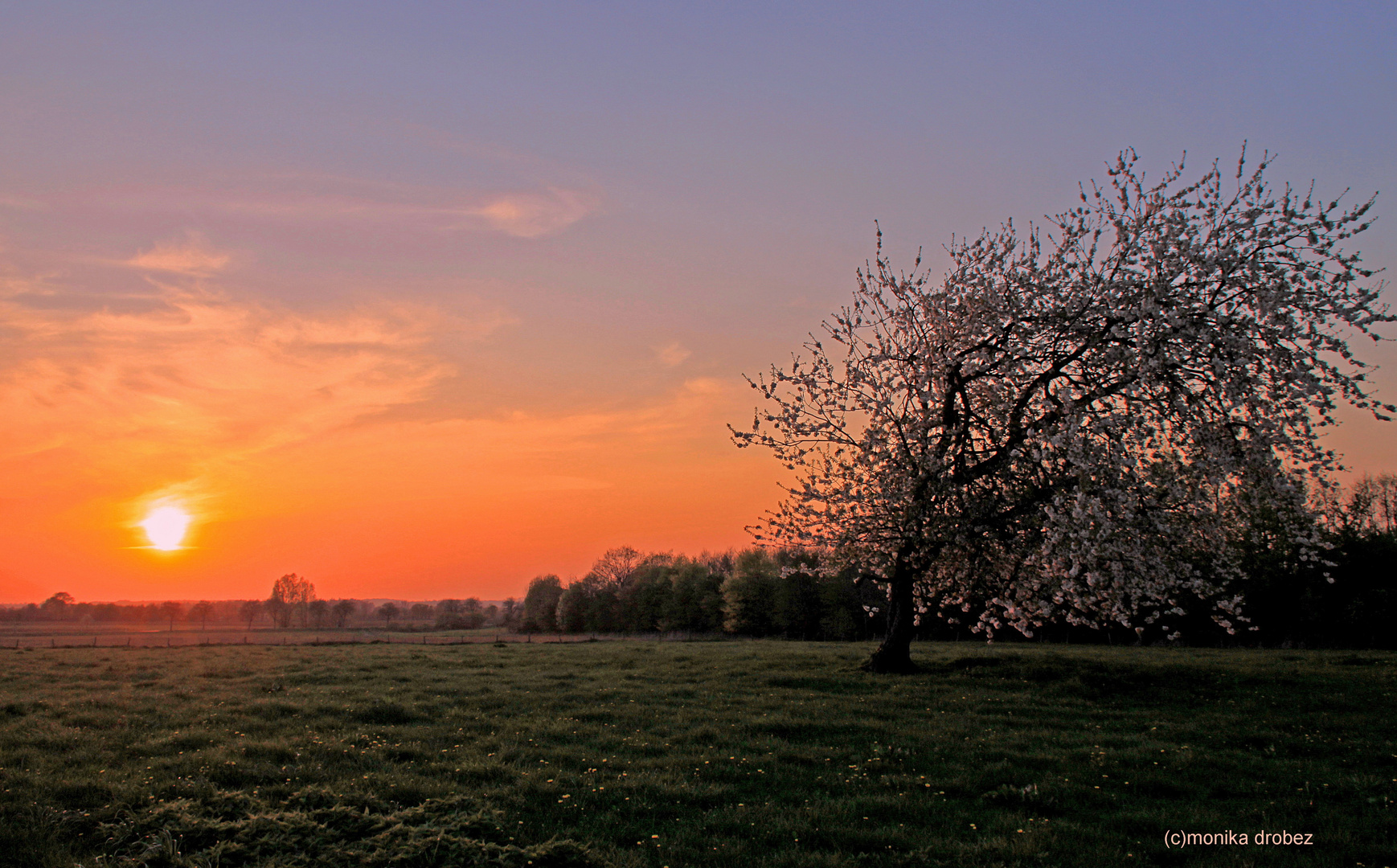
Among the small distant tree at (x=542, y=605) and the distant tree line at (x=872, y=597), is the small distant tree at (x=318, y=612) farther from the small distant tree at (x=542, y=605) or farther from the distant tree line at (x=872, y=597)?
the small distant tree at (x=542, y=605)

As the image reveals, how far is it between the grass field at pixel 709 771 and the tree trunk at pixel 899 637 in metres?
1.50

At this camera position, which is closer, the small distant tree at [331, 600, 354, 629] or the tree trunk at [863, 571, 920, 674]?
the tree trunk at [863, 571, 920, 674]

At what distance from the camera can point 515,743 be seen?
1581 cm

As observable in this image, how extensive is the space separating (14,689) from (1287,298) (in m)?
41.5

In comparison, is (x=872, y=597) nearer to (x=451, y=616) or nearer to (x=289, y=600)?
(x=451, y=616)

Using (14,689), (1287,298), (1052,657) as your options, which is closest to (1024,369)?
(1287,298)

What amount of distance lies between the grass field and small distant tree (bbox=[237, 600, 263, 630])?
180m

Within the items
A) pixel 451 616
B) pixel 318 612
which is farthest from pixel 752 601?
pixel 318 612

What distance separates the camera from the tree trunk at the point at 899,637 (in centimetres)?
2764

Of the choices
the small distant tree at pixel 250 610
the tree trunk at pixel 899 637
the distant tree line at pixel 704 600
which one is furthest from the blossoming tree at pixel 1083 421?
the small distant tree at pixel 250 610

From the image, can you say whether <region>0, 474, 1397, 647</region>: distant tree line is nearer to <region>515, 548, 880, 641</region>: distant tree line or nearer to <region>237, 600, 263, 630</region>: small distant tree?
<region>515, 548, 880, 641</region>: distant tree line

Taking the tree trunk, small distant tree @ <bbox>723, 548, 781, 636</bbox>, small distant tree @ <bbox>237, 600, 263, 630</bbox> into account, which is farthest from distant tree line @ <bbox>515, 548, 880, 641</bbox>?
small distant tree @ <bbox>237, 600, 263, 630</bbox>

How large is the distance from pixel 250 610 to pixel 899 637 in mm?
196265

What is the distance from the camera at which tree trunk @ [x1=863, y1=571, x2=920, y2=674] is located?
27641 millimetres
